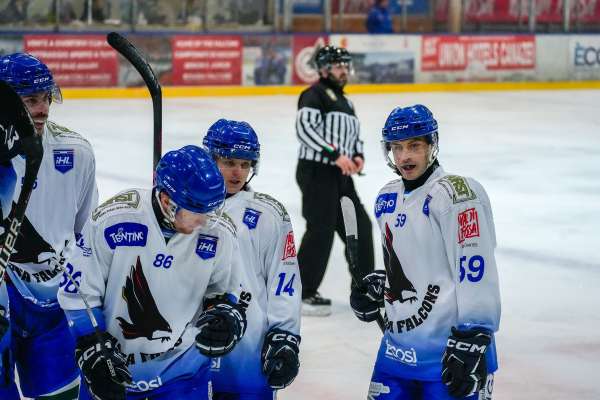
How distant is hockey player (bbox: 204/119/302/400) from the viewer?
11.4 feet

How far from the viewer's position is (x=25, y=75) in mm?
3832

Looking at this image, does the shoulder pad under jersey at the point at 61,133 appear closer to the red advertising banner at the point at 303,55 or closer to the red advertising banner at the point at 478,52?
the red advertising banner at the point at 303,55

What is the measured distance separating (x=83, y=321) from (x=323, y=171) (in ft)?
11.4

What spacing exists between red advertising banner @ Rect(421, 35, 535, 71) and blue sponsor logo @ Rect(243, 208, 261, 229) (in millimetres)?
14998

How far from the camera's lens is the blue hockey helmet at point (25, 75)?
3822mm

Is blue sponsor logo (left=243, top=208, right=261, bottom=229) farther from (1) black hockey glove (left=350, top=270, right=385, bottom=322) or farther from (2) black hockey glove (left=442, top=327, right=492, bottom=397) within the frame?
(2) black hockey glove (left=442, top=327, right=492, bottom=397)

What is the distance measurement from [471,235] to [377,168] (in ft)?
26.6

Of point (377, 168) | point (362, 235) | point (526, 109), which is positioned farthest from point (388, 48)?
point (362, 235)

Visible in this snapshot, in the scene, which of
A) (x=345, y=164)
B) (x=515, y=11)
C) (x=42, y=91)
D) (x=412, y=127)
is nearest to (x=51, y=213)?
(x=42, y=91)

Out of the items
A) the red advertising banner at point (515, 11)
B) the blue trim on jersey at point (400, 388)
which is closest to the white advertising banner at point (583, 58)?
the red advertising banner at point (515, 11)

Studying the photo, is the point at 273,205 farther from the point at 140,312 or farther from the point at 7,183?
the point at 7,183

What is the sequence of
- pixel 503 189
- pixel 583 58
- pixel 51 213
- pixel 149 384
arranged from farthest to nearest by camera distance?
pixel 583 58 → pixel 503 189 → pixel 51 213 → pixel 149 384

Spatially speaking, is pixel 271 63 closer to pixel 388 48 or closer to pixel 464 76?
pixel 388 48

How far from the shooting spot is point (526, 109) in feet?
53.2
